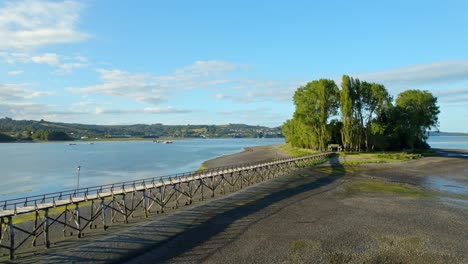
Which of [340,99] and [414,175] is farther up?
[340,99]

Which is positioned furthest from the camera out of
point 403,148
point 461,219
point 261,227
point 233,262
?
point 403,148

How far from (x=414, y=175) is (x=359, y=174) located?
1004 centimetres

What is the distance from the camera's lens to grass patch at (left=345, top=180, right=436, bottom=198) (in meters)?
43.2

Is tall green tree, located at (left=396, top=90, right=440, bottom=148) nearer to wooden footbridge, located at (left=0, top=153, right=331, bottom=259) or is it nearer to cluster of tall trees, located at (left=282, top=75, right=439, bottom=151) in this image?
cluster of tall trees, located at (left=282, top=75, right=439, bottom=151)

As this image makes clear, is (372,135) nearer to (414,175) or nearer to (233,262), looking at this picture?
(414,175)

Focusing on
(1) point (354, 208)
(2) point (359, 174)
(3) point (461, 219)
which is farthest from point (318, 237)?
(2) point (359, 174)

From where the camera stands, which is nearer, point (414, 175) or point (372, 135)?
point (414, 175)

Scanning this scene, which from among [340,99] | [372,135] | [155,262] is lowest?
[155,262]

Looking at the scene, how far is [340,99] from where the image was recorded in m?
92.6

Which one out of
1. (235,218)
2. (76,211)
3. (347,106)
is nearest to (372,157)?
(347,106)

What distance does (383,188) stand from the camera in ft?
153

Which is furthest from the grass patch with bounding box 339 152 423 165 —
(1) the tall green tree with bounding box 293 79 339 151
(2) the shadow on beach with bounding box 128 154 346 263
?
(2) the shadow on beach with bounding box 128 154 346 263

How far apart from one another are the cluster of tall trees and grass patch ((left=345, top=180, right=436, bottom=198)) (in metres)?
42.4

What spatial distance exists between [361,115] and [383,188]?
51550 millimetres
